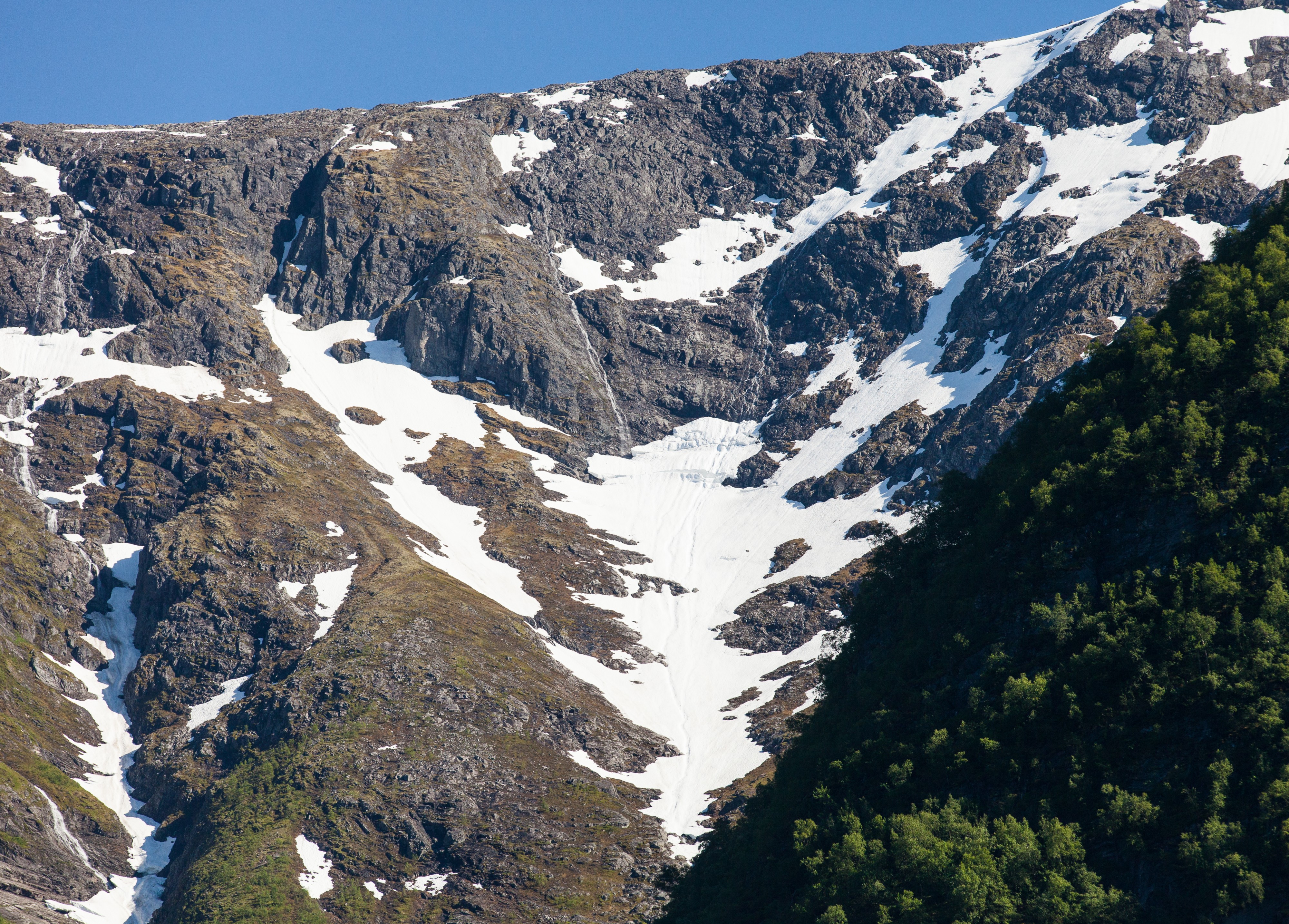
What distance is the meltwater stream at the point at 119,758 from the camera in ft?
424

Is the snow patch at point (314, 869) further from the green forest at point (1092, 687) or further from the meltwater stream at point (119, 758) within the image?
the green forest at point (1092, 687)

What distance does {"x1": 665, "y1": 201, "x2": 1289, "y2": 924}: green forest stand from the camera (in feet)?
203

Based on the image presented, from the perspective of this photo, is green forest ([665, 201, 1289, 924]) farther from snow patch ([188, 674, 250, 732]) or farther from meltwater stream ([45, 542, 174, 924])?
snow patch ([188, 674, 250, 732])

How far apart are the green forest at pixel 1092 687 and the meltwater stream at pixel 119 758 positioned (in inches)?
2909

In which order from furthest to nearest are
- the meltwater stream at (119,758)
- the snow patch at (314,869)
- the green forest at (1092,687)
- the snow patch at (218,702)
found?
1. the snow patch at (218,702)
2. the meltwater stream at (119,758)
3. the snow patch at (314,869)
4. the green forest at (1092,687)

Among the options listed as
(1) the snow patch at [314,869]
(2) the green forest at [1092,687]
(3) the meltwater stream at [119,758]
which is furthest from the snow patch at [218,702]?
(2) the green forest at [1092,687]

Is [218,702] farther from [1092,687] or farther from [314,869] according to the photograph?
[1092,687]

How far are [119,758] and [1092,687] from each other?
444 feet

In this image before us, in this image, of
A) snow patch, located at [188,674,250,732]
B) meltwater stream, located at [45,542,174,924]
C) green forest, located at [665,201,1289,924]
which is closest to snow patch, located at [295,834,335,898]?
meltwater stream, located at [45,542,174,924]

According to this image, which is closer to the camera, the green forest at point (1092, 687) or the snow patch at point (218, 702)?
the green forest at point (1092, 687)

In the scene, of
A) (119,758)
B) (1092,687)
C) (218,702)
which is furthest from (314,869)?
(1092,687)

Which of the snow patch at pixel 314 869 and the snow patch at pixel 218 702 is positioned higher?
the snow patch at pixel 218 702

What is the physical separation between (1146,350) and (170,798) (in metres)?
130

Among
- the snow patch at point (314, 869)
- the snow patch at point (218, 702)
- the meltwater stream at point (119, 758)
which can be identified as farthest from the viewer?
the snow patch at point (218, 702)
